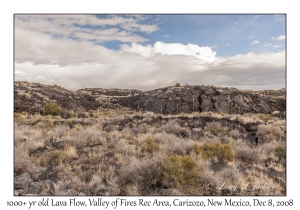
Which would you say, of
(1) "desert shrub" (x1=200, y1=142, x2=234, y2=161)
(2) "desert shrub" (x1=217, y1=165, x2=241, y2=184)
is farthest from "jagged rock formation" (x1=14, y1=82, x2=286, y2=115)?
(2) "desert shrub" (x1=217, y1=165, x2=241, y2=184)

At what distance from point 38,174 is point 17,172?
1.99 feet

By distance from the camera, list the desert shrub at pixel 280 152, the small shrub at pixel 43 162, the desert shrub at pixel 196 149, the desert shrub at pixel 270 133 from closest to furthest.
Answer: the small shrub at pixel 43 162, the desert shrub at pixel 196 149, the desert shrub at pixel 280 152, the desert shrub at pixel 270 133

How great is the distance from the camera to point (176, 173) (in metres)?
6.08

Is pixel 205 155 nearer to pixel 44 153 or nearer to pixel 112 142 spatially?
pixel 112 142

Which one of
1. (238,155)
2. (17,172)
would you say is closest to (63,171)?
(17,172)

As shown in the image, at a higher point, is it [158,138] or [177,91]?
[177,91]

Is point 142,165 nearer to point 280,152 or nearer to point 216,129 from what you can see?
point 280,152

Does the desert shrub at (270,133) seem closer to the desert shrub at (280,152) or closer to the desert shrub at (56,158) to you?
the desert shrub at (280,152)

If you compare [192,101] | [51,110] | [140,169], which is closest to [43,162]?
[140,169]

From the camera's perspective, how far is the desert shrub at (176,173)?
595 cm

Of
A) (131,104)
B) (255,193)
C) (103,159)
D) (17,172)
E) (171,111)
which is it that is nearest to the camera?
(255,193)

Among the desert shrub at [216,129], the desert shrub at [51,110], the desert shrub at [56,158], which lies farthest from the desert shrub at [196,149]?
the desert shrub at [51,110]

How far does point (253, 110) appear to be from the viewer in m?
35.9

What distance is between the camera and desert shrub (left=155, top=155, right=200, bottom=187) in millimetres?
5945
